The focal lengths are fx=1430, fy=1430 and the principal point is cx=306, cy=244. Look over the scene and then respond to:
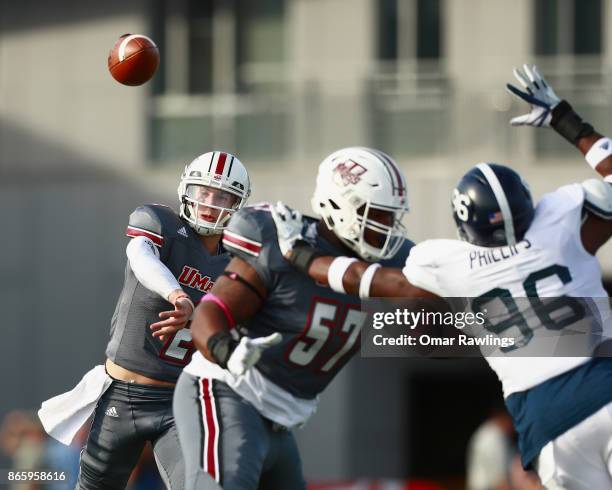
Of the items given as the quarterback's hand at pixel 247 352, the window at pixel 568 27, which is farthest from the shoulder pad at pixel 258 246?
the window at pixel 568 27

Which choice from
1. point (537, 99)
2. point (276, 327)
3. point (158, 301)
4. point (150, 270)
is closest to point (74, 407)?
point (158, 301)

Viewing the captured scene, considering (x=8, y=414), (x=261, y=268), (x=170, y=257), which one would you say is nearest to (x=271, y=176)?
(x=8, y=414)

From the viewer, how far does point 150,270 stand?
6.38 m

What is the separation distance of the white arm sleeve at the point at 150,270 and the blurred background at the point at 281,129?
940cm

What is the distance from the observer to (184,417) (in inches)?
225

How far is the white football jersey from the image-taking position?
210 inches

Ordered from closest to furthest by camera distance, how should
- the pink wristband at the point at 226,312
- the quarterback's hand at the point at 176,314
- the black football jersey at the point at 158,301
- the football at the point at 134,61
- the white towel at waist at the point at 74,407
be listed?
the pink wristband at the point at 226,312
the quarterback's hand at the point at 176,314
the black football jersey at the point at 158,301
the white towel at waist at the point at 74,407
the football at the point at 134,61

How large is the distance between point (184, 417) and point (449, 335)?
1189mm

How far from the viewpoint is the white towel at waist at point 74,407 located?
267 inches

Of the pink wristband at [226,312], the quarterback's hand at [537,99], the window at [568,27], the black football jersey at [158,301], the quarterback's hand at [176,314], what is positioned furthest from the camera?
the window at [568,27]

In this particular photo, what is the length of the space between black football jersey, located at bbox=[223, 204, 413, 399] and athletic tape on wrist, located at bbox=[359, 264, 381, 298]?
0.18 m

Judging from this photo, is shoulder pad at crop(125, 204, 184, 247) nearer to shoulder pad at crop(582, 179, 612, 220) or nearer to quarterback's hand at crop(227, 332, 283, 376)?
quarterback's hand at crop(227, 332, 283, 376)

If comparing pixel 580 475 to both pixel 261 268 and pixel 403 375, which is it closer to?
pixel 261 268

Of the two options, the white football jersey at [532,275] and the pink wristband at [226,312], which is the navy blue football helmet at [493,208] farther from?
the pink wristband at [226,312]
